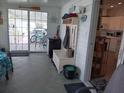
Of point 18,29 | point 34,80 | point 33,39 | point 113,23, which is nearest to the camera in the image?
point 34,80

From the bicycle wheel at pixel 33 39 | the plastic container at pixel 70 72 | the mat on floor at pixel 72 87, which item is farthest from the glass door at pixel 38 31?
the mat on floor at pixel 72 87

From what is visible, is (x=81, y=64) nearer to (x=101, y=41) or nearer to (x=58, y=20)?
(x=101, y=41)

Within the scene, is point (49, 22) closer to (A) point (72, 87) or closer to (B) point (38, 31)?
(B) point (38, 31)

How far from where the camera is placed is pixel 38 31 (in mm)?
5867

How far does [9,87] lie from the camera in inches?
107

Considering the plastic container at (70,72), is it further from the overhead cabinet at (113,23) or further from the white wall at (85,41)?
the overhead cabinet at (113,23)

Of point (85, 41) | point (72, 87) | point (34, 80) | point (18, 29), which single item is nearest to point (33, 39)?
point (18, 29)

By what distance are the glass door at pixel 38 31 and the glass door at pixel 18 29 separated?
26 centimetres

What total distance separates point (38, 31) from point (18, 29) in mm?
896

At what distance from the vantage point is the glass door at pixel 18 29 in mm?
5398

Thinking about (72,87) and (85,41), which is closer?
(72,87)

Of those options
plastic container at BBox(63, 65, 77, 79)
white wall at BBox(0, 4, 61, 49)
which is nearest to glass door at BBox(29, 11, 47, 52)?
white wall at BBox(0, 4, 61, 49)

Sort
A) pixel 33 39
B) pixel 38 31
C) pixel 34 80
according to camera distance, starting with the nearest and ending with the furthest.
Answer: pixel 34 80
pixel 38 31
pixel 33 39

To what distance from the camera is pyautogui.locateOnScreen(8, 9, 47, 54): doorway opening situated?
5.45m
